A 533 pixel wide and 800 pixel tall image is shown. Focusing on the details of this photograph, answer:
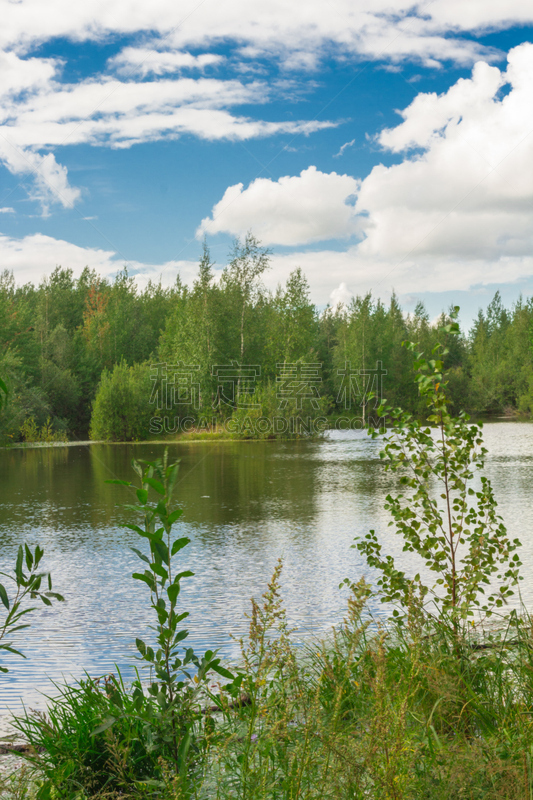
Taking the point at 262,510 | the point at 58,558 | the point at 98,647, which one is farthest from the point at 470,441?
the point at 262,510

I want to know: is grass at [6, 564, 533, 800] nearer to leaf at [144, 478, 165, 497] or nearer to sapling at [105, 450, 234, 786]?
sapling at [105, 450, 234, 786]

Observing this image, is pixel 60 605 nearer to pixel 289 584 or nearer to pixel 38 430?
pixel 289 584

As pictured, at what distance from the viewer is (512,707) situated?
2676mm

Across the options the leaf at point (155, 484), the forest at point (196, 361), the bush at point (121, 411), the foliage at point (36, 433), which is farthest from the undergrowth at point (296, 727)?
the foliage at point (36, 433)

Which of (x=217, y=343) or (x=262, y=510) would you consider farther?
(x=217, y=343)

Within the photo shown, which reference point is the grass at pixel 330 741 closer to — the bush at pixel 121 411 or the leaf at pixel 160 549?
the leaf at pixel 160 549

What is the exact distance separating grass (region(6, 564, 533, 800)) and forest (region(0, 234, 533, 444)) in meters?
19.9

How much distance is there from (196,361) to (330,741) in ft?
99.8

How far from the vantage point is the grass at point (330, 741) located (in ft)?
6.18

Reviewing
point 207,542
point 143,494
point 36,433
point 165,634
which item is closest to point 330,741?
point 165,634

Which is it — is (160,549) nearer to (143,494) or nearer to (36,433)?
(143,494)

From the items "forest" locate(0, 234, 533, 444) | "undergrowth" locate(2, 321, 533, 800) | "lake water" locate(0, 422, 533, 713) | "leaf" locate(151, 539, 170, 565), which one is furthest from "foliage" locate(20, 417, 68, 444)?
"leaf" locate(151, 539, 170, 565)

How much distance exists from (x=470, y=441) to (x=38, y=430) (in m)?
27.8

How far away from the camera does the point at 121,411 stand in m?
29.0
